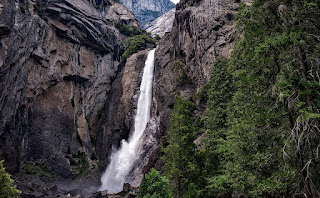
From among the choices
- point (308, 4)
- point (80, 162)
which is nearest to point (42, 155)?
point (80, 162)

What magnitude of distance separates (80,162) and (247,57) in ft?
125

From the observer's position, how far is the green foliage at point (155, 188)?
1219 cm

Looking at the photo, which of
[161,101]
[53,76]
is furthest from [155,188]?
[53,76]

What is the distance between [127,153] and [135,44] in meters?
28.8

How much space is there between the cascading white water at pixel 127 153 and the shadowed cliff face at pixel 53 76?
6.84 m

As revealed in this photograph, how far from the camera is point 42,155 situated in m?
38.1

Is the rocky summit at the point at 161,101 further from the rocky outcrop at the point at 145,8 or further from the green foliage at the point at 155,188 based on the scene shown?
the rocky outcrop at the point at 145,8

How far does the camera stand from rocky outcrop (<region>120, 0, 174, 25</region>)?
146875mm

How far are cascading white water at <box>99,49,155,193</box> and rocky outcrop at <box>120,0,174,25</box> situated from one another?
367ft

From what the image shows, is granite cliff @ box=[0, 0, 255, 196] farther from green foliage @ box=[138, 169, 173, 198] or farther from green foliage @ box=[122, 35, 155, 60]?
green foliage @ box=[138, 169, 173, 198]

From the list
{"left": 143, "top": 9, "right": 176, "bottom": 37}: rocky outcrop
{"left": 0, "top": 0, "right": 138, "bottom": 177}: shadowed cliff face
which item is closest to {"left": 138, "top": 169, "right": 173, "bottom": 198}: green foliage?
{"left": 0, "top": 0, "right": 138, "bottom": 177}: shadowed cliff face

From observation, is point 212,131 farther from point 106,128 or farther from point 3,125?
point 106,128

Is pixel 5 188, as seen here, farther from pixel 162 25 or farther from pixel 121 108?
pixel 162 25

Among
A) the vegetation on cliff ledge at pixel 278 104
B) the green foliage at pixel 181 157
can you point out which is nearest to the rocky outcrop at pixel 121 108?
the green foliage at pixel 181 157
